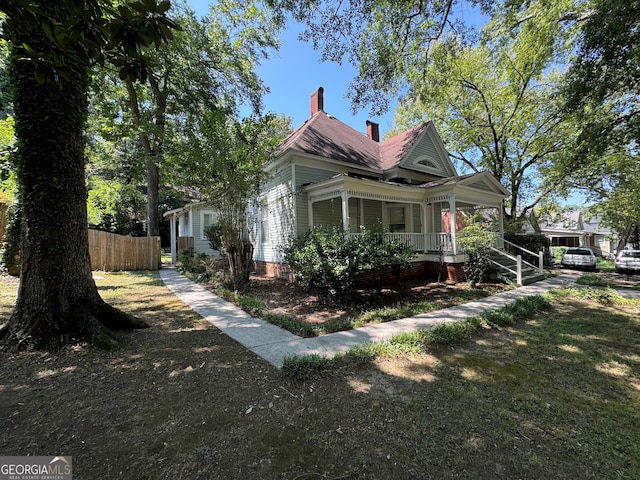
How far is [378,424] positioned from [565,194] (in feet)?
80.4

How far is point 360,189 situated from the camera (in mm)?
9844

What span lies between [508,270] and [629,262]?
9542mm

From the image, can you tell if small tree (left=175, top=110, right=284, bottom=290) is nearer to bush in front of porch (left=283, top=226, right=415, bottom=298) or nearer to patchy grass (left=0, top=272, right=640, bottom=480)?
bush in front of porch (left=283, top=226, right=415, bottom=298)

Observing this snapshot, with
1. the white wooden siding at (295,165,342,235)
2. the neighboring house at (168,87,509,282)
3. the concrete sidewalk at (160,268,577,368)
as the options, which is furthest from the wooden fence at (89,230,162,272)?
the white wooden siding at (295,165,342,235)

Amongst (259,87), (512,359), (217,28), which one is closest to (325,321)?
(512,359)

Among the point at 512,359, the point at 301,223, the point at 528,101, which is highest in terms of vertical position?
the point at 528,101

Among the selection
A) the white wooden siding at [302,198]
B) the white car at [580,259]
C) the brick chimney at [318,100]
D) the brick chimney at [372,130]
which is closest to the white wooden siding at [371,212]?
the white wooden siding at [302,198]

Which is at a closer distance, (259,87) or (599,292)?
(599,292)

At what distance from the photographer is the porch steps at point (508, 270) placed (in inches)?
420

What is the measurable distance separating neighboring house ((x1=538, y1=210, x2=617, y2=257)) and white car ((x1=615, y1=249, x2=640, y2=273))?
2124cm

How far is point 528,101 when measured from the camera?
15383 mm

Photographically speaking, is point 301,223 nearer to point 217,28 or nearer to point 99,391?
point 99,391

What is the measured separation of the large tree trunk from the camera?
4.00 m

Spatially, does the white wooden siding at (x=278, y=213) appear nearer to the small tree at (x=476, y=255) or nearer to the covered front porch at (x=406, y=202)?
the covered front porch at (x=406, y=202)
